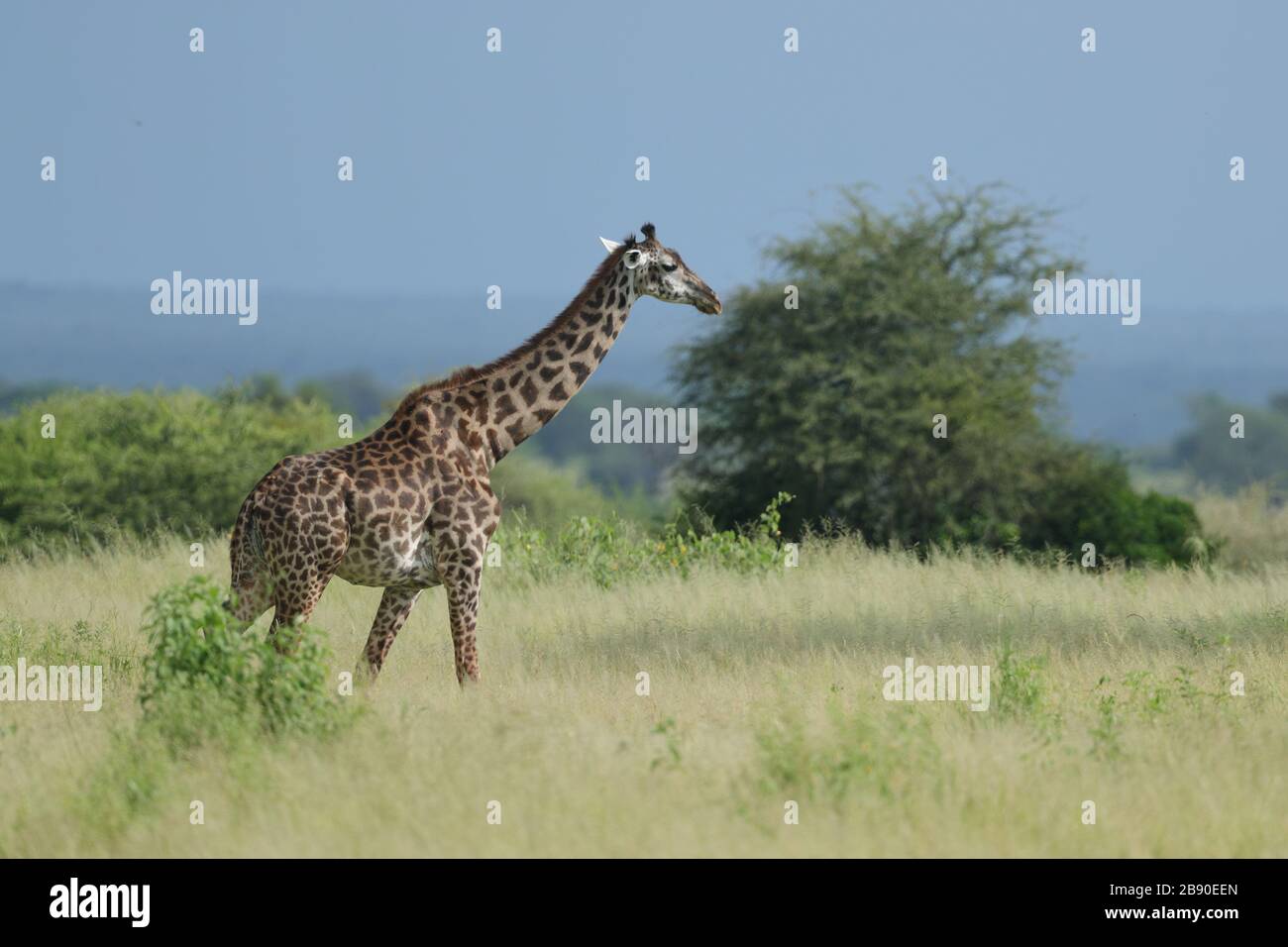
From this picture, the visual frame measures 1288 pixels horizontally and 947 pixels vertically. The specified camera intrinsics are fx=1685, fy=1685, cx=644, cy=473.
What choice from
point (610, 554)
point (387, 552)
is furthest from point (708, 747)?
point (610, 554)

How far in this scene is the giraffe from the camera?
10.5 metres

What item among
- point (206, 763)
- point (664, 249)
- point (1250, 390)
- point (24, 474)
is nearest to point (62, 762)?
point (206, 763)

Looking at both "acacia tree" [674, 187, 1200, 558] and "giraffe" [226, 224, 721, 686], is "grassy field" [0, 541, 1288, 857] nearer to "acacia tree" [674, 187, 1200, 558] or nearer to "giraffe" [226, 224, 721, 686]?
"giraffe" [226, 224, 721, 686]

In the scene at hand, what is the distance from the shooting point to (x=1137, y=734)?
9.96 meters

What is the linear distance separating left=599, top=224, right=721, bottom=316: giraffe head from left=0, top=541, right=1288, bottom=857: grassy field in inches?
108

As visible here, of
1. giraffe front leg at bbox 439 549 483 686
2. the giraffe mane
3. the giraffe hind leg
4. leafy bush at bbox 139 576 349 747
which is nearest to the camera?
leafy bush at bbox 139 576 349 747

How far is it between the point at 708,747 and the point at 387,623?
2.87 meters

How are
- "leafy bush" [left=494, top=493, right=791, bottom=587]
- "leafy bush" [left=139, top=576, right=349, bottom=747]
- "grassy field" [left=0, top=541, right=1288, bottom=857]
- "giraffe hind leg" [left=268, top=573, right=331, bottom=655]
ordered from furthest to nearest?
"leafy bush" [left=494, top=493, right=791, bottom=587]
"giraffe hind leg" [left=268, top=573, right=331, bottom=655]
"leafy bush" [left=139, top=576, right=349, bottom=747]
"grassy field" [left=0, top=541, right=1288, bottom=857]

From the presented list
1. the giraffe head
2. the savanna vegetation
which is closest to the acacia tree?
the savanna vegetation

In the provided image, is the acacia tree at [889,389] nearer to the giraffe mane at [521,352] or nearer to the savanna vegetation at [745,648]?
the savanna vegetation at [745,648]

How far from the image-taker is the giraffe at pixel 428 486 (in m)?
10.5

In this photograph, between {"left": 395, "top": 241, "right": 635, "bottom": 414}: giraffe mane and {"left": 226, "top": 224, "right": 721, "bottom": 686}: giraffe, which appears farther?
{"left": 395, "top": 241, "right": 635, "bottom": 414}: giraffe mane

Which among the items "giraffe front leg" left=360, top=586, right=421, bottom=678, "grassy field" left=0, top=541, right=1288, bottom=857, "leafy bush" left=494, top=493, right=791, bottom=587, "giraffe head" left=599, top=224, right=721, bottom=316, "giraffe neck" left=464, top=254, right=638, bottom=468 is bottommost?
"grassy field" left=0, top=541, right=1288, bottom=857

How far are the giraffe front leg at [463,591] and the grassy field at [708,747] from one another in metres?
0.38
